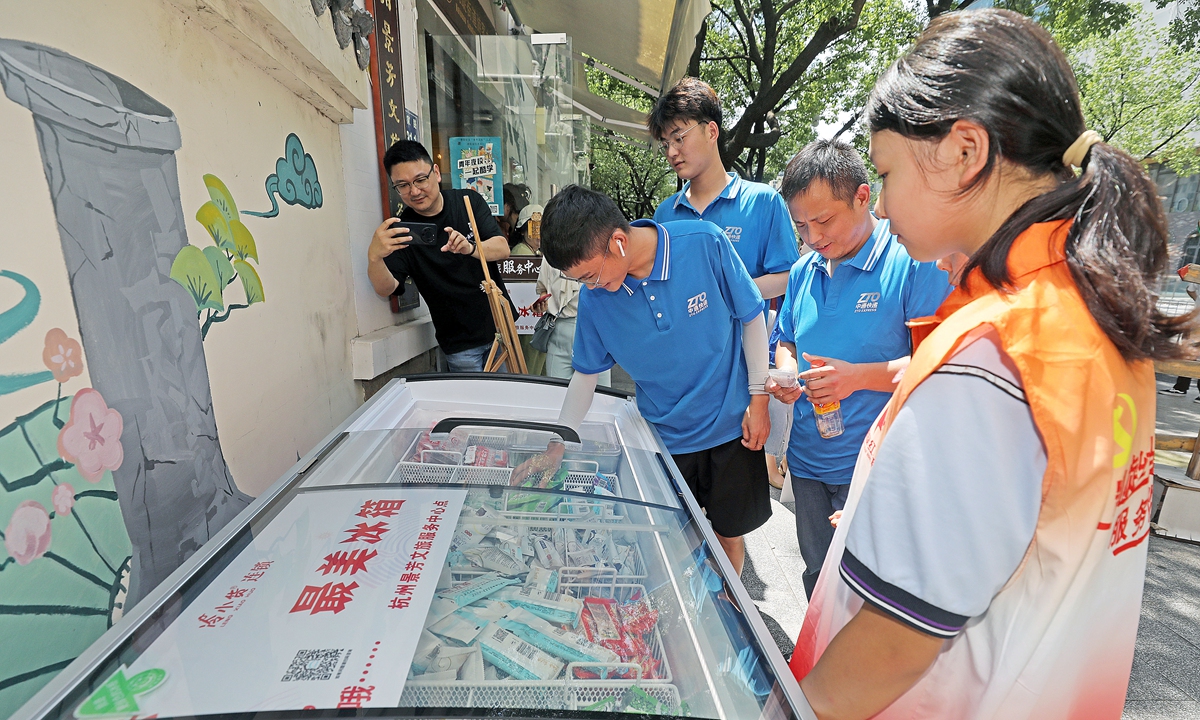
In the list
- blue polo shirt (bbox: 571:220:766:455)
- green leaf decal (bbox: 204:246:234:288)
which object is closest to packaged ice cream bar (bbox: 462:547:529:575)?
blue polo shirt (bbox: 571:220:766:455)

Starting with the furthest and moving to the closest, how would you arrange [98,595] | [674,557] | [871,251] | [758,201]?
[758,201], [871,251], [98,595], [674,557]

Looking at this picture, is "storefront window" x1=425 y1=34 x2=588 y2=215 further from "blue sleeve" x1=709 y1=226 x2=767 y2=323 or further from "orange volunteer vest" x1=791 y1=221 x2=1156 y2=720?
"orange volunteer vest" x1=791 y1=221 x2=1156 y2=720

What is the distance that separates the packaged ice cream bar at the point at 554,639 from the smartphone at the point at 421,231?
97.2 inches

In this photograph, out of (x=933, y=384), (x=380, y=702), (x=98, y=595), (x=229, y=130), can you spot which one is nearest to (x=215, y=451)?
(x=98, y=595)

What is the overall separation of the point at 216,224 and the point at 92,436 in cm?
80

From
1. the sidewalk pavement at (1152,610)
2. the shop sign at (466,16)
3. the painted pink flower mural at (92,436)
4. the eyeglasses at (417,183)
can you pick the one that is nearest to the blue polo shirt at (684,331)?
the sidewalk pavement at (1152,610)

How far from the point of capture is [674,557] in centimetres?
114

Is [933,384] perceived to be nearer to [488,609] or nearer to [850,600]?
[850,600]

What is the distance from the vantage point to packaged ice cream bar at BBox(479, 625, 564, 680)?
837 mm

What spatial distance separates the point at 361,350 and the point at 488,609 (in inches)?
91.1

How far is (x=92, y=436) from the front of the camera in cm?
135

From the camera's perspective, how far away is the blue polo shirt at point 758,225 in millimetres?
2504

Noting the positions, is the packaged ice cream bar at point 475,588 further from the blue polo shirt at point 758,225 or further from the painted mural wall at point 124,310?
the blue polo shirt at point 758,225

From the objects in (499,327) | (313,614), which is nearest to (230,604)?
(313,614)
